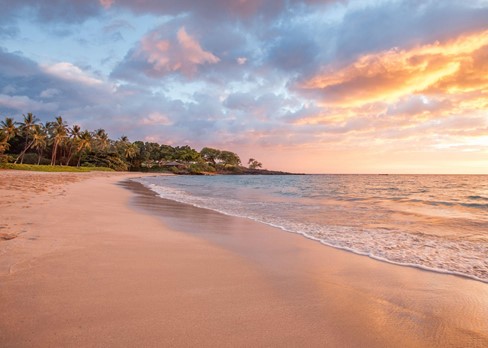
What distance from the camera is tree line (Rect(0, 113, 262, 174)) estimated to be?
207ft

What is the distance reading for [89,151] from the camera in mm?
83375

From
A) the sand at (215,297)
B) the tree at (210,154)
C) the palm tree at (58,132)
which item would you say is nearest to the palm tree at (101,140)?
the palm tree at (58,132)

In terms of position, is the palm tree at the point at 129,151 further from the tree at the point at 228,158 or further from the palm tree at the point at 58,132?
the tree at the point at 228,158

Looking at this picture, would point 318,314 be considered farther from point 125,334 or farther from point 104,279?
point 104,279

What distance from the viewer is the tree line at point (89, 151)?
63031 mm

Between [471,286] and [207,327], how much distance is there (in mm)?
3743

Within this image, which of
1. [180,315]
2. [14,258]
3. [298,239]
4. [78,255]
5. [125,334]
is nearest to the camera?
[125,334]

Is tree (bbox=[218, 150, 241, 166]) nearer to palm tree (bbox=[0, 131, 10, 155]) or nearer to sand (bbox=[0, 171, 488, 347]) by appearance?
palm tree (bbox=[0, 131, 10, 155])

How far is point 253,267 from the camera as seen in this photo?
4.32 m

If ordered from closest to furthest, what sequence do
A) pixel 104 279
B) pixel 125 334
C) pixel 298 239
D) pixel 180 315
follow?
pixel 125 334
pixel 180 315
pixel 104 279
pixel 298 239

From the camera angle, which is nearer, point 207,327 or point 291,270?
point 207,327

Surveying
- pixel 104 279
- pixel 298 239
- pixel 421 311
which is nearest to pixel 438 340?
pixel 421 311

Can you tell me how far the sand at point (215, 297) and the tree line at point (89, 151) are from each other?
49995 millimetres

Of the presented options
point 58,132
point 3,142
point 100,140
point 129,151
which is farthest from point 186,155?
point 3,142
